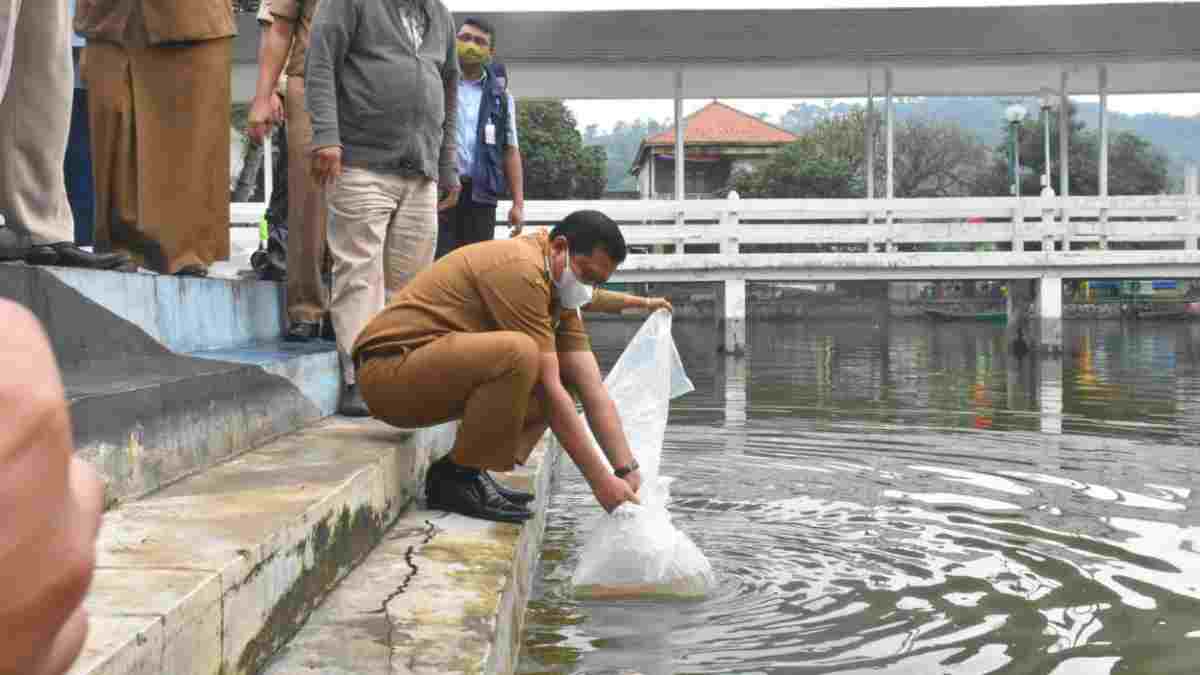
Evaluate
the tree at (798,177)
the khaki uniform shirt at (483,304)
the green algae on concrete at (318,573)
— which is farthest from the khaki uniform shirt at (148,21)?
the tree at (798,177)

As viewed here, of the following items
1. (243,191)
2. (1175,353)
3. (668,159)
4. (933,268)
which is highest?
(668,159)

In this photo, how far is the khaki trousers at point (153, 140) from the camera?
3977 millimetres

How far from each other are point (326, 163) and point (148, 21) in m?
0.65

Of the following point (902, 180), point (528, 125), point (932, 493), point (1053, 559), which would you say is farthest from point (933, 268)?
point (902, 180)

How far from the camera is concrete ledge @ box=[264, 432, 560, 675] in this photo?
2227 millimetres

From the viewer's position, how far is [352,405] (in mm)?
4363

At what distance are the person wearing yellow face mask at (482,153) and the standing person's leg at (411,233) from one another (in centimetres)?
148

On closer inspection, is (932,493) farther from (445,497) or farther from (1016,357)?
(1016,357)

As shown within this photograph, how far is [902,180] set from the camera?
2477 inches

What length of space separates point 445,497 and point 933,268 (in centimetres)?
1328

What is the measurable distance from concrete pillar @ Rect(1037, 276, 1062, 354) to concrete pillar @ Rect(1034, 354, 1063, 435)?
329mm

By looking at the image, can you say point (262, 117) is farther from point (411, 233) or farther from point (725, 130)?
point (725, 130)

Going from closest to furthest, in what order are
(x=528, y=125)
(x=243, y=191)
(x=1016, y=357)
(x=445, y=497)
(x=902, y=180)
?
(x=445, y=497), (x=1016, y=357), (x=243, y=191), (x=528, y=125), (x=902, y=180)

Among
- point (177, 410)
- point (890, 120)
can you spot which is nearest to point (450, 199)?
point (177, 410)
